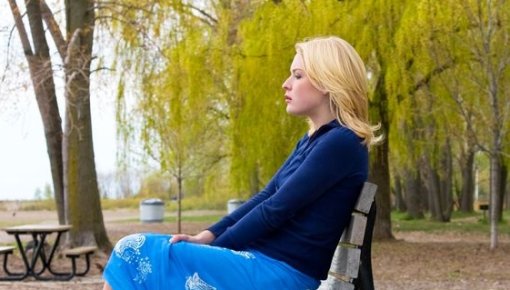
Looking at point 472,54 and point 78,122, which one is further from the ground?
point 472,54

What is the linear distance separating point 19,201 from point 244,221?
125 feet

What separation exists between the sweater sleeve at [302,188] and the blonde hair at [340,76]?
0.27ft

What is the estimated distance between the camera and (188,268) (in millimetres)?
2936

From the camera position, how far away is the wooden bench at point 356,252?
319cm

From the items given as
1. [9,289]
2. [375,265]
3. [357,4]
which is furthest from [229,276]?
[357,4]

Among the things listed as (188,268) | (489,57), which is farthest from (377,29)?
(188,268)

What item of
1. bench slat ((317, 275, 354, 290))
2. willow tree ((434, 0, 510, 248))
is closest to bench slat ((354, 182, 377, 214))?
bench slat ((317, 275, 354, 290))

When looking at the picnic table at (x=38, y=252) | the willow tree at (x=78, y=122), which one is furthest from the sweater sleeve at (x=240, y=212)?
the willow tree at (x=78, y=122)

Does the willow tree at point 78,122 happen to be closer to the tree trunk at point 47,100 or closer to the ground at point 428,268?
the tree trunk at point 47,100

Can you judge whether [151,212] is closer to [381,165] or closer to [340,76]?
[381,165]

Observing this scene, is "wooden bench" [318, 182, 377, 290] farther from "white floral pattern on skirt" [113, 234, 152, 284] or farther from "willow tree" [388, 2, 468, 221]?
"willow tree" [388, 2, 468, 221]

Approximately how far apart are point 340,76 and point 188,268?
85cm

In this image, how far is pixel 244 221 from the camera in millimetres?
3053

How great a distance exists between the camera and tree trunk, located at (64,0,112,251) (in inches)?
510
